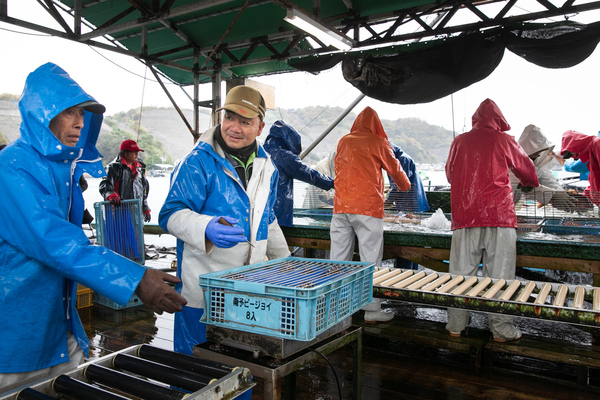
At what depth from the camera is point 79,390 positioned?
1.08 metres

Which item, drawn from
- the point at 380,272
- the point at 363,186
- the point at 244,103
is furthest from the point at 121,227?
the point at 244,103

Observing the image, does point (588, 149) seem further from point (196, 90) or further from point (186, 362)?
point (196, 90)

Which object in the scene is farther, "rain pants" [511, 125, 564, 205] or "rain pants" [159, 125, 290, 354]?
"rain pants" [511, 125, 564, 205]

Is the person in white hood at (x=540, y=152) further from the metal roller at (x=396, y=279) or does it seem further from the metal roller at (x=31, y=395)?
the metal roller at (x=31, y=395)

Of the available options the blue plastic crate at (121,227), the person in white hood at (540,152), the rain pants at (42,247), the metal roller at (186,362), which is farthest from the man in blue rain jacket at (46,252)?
the person in white hood at (540,152)

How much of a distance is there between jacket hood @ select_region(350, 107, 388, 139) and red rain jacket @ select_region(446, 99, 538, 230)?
2.29ft

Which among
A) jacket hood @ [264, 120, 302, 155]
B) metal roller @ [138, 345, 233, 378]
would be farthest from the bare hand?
jacket hood @ [264, 120, 302, 155]

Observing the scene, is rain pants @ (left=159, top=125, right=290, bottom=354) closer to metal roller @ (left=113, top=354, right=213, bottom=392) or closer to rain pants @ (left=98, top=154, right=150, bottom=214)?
metal roller @ (left=113, top=354, right=213, bottom=392)

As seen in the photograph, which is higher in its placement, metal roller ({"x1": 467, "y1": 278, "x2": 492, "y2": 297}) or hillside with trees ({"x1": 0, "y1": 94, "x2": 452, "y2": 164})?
hillside with trees ({"x1": 0, "y1": 94, "x2": 452, "y2": 164})

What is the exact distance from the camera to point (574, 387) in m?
2.77

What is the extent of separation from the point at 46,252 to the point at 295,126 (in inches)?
295

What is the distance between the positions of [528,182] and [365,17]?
10.7ft

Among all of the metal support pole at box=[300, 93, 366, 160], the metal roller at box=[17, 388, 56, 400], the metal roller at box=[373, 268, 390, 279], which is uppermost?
the metal support pole at box=[300, 93, 366, 160]

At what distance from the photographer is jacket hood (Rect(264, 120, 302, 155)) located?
425 centimetres
